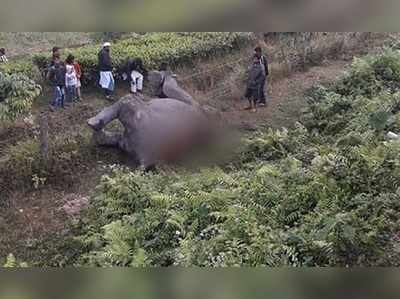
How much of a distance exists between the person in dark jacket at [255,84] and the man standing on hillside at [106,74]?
2715mm

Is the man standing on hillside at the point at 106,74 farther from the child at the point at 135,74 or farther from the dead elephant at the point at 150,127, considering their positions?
the dead elephant at the point at 150,127

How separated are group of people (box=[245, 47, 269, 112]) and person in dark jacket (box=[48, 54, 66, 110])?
345cm

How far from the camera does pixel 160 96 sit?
10.7 metres

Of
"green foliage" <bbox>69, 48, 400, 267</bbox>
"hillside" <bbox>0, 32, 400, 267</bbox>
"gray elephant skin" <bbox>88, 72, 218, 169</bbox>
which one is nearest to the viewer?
"green foliage" <bbox>69, 48, 400, 267</bbox>

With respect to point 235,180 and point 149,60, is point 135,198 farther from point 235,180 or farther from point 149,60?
point 149,60

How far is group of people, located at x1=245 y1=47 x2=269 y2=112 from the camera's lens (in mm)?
10703

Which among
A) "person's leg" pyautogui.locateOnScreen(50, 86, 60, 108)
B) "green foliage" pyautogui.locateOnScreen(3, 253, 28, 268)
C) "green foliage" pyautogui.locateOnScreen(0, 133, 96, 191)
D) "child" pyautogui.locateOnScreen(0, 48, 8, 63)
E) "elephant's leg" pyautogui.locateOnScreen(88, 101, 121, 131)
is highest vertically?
"child" pyautogui.locateOnScreen(0, 48, 8, 63)

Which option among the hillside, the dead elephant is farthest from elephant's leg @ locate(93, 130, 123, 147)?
the hillside

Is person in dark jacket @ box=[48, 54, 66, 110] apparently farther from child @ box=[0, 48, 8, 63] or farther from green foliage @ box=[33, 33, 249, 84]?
child @ box=[0, 48, 8, 63]

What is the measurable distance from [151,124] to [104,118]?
135 centimetres

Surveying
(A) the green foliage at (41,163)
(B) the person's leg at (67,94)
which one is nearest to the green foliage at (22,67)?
(B) the person's leg at (67,94)

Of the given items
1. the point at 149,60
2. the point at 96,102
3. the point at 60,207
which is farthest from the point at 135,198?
the point at 149,60

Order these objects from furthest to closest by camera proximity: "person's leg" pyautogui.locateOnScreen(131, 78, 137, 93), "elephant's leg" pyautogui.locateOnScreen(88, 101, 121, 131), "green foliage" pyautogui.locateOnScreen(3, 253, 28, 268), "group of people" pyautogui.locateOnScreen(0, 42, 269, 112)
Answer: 1. "person's leg" pyautogui.locateOnScreen(131, 78, 137, 93)
2. "group of people" pyautogui.locateOnScreen(0, 42, 269, 112)
3. "elephant's leg" pyautogui.locateOnScreen(88, 101, 121, 131)
4. "green foliage" pyautogui.locateOnScreen(3, 253, 28, 268)
